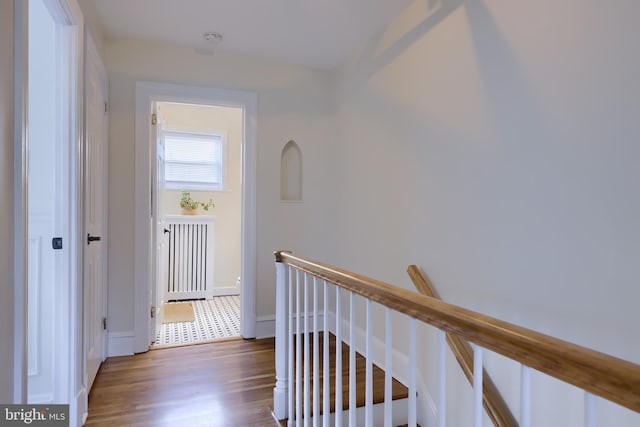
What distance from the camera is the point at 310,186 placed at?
336 centimetres

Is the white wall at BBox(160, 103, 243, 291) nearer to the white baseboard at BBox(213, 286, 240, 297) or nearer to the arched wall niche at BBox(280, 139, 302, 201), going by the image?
the white baseboard at BBox(213, 286, 240, 297)

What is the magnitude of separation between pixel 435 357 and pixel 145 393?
68.3 inches

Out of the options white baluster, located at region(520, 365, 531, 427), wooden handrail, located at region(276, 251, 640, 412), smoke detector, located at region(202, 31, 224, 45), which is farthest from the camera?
smoke detector, located at region(202, 31, 224, 45)

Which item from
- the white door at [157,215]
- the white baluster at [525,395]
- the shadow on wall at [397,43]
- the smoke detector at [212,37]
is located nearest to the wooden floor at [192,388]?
the white door at [157,215]

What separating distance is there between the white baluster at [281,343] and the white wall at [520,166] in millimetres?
798

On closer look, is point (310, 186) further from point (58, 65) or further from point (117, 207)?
point (58, 65)

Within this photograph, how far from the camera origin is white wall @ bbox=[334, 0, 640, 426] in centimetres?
123

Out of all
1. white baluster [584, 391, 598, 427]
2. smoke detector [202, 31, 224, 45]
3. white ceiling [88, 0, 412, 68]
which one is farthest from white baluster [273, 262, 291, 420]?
smoke detector [202, 31, 224, 45]

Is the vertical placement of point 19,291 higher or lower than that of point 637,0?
lower

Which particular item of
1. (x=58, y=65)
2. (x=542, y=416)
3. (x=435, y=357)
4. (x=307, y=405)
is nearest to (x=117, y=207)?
(x=58, y=65)

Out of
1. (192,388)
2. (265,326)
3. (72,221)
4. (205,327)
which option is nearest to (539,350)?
(72,221)

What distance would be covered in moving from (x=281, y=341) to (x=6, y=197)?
138 centimetres

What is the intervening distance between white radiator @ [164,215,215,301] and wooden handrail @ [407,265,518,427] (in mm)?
3069

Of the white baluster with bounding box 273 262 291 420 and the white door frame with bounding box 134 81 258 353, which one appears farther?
the white door frame with bounding box 134 81 258 353
